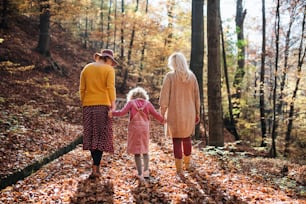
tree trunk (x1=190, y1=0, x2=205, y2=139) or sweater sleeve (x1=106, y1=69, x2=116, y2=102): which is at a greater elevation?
tree trunk (x1=190, y1=0, x2=205, y2=139)

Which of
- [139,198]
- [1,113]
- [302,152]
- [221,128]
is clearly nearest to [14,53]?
[1,113]

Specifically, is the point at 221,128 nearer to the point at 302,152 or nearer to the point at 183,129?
the point at 183,129

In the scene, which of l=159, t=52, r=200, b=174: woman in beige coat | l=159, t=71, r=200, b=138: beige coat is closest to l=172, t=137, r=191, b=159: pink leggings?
l=159, t=52, r=200, b=174: woman in beige coat

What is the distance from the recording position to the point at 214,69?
7742 millimetres

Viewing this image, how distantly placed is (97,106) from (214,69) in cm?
367

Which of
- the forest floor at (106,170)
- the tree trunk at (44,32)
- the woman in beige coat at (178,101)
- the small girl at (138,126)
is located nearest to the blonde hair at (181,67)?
the woman in beige coat at (178,101)

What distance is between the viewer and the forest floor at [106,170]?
4.64 m

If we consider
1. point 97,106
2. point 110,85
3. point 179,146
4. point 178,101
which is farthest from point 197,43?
point 97,106

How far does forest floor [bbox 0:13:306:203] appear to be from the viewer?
4641mm

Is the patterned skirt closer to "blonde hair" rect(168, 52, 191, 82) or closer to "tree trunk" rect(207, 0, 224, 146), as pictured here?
"blonde hair" rect(168, 52, 191, 82)

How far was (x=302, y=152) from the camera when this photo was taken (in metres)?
14.1

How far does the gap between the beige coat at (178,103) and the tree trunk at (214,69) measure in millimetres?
2208

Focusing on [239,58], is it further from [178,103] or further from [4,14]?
[4,14]

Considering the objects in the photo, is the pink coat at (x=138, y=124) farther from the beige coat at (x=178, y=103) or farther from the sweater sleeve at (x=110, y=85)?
the beige coat at (x=178, y=103)
